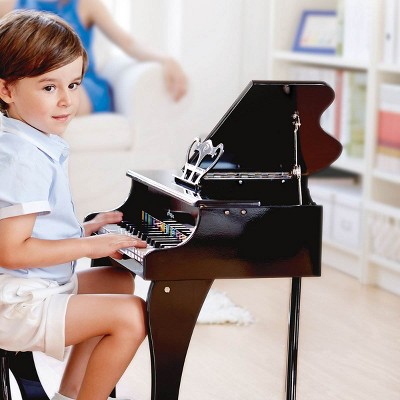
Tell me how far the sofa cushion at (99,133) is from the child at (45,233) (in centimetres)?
210

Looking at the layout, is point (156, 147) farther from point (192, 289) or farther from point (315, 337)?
point (192, 289)

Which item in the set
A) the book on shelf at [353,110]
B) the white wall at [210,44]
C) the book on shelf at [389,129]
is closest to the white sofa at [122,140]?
the white wall at [210,44]

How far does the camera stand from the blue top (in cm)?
434

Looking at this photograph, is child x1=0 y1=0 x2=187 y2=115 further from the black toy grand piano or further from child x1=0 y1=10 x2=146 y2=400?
child x1=0 y1=10 x2=146 y2=400

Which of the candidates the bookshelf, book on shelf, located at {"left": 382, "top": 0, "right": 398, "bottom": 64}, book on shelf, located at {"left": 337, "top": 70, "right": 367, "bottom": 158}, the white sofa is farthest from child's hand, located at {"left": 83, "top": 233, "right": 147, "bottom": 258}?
the white sofa

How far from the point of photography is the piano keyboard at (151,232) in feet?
6.46

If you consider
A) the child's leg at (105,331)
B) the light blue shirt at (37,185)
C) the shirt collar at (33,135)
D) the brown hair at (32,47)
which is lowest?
the child's leg at (105,331)

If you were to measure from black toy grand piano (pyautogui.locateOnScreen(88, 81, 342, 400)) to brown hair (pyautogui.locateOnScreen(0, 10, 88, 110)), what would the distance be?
0.36 meters

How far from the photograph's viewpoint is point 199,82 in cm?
482

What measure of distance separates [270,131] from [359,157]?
1.79m

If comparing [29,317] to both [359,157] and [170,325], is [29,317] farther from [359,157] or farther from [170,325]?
[359,157]

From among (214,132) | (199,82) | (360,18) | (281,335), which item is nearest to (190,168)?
(214,132)

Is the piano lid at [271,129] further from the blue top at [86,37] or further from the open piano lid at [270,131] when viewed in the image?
the blue top at [86,37]

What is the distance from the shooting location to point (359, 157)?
3863mm
